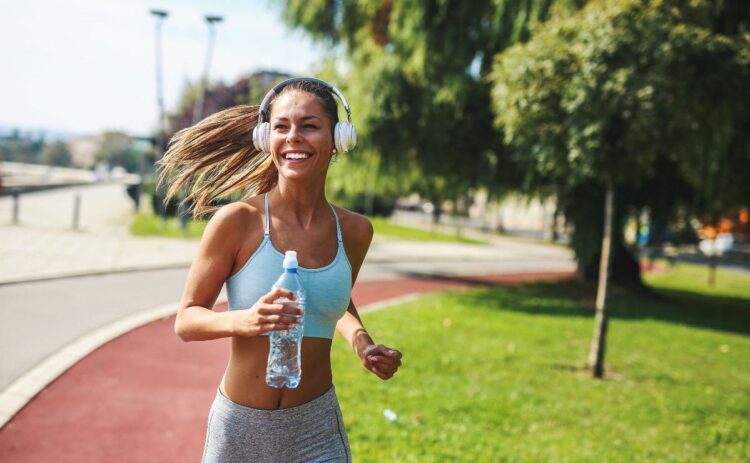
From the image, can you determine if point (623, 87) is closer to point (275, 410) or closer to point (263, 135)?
point (263, 135)

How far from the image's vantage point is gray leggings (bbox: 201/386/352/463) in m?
2.22

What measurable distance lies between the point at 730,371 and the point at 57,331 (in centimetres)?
813

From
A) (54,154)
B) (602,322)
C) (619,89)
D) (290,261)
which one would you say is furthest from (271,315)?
(54,154)

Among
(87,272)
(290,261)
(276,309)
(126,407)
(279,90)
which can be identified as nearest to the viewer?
(276,309)

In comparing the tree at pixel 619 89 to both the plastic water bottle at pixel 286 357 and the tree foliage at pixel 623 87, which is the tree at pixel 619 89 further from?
the plastic water bottle at pixel 286 357

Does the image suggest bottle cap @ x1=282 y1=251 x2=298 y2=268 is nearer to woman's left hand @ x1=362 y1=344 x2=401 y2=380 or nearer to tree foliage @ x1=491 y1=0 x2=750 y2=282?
woman's left hand @ x1=362 y1=344 x2=401 y2=380

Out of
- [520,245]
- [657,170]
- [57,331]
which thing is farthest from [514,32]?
[520,245]

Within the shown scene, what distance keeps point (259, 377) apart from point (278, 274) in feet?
1.17

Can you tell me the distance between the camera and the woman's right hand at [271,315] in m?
1.82

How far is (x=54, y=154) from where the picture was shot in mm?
101438

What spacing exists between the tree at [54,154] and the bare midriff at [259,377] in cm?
10734

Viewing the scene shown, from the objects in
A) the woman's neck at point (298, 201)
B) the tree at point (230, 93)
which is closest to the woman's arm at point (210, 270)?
the woman's neck at point (298, 201)

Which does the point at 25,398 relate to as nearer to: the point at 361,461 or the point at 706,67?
the point at 361,461

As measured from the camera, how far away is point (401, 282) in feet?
51.5
